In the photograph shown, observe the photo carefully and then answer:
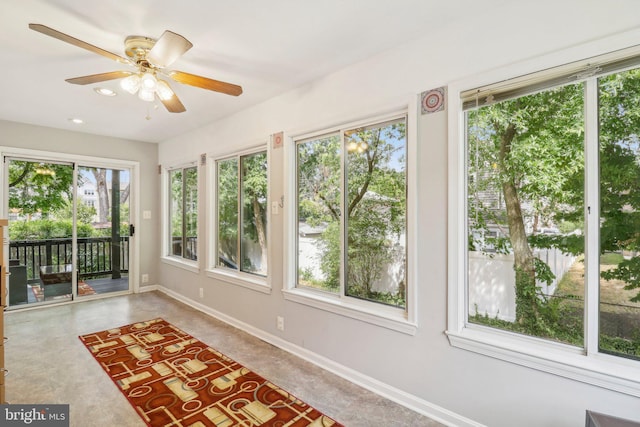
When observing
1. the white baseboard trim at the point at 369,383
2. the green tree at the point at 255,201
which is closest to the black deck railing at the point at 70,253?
the white baseboard trim at the point at 369,383

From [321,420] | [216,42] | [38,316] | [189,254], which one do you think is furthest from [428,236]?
[38,316]

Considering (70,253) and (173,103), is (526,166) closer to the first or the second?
(173,103)

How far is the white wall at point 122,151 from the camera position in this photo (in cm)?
405

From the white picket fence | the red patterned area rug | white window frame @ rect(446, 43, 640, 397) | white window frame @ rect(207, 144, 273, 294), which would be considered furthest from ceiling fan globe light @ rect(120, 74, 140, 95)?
the white picket fence

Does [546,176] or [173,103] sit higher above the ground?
[173,103]

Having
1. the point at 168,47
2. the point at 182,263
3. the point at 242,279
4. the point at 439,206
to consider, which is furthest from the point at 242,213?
the point at 439,206

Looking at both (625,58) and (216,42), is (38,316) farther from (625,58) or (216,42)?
(625,58)

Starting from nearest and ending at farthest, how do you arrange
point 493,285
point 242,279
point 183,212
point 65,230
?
1. point 493,285
2. point 242,279
3. point 65,230
4. point 183,212

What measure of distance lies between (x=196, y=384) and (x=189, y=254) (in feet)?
8.61

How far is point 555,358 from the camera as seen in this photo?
1581 mm

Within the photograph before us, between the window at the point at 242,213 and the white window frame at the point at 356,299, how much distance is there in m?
0.55

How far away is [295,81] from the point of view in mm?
2758

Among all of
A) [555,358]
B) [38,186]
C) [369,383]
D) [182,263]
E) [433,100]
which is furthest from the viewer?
[182,263]

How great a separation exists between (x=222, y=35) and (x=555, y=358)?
2718mm
